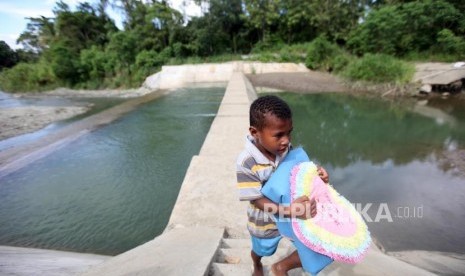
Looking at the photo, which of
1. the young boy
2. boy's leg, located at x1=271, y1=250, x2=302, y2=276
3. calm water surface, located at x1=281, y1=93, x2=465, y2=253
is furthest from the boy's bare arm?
calm water surface, located at x1=281, y1=93, x2=465, y2=253

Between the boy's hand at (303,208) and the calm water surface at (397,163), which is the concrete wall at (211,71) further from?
the boy's hand at (303,208)

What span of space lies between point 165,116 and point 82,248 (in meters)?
6.39

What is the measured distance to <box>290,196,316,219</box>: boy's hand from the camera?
3.80 feet

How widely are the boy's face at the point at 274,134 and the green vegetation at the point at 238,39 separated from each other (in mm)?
11837

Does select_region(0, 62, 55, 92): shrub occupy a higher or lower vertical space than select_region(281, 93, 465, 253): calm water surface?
higher

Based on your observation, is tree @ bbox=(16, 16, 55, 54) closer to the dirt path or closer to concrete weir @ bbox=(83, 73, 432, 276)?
the dirt path

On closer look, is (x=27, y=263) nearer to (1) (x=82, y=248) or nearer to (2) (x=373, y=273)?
(1) (x=82, y=248)

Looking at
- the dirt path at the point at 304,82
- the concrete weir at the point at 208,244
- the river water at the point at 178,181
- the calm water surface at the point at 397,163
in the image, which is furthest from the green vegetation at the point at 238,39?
the concrete weir at the point at 208,244

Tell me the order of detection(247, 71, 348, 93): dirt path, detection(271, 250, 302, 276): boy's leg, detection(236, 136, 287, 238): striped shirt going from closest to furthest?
detection(236, 136, 287, 238): striped shirt
detection(271, 250, 302, 276): boy's leg
detection(247, 71, 348, 93): dirt path

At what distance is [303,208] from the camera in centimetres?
116

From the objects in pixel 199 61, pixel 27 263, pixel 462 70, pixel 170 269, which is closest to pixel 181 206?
pixel 170 269

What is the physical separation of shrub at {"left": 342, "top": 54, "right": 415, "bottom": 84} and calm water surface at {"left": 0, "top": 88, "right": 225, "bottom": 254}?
866 centimetres

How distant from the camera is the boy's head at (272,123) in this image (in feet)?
4.01

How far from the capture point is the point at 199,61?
20953 millimetres
